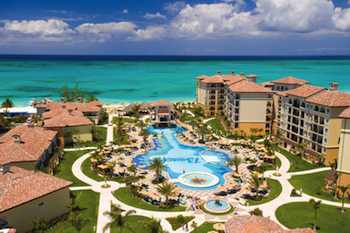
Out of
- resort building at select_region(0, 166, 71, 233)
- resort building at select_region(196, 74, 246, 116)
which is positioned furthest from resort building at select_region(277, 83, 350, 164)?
resort building at select_region(0, 166, 71, 233)

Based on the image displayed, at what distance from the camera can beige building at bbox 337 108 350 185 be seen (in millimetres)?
35594

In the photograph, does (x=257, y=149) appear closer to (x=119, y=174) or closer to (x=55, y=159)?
(x=119, y=174)

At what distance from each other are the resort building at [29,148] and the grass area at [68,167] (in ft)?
4.16

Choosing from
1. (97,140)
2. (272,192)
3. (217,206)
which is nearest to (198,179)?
(217,206)

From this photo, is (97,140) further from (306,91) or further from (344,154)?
(344,154)

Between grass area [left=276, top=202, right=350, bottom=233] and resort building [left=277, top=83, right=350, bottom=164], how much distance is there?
46.8 feet

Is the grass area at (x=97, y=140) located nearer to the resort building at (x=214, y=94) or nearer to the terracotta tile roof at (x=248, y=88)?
the resort building at (x=214, y=94)

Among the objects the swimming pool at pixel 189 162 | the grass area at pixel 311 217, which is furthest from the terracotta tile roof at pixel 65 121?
the grass area at pixel 311 217

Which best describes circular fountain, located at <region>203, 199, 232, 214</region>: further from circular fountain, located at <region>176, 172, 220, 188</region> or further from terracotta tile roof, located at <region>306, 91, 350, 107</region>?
terracotta tile roof, located at <region>306, 91, 350, 107</region>

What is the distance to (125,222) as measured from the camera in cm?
2964

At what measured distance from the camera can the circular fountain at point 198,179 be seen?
40.0 m

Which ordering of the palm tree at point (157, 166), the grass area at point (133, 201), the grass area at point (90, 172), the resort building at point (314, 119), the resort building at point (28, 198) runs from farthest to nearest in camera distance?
the resort building at point (314, 119), the grass area at point (90, 172), the palm tree at point (157, 166), the grass area at point (133, 201), the resort building at point (28, 198)

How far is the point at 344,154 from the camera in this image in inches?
1412

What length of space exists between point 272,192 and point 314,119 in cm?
1669
